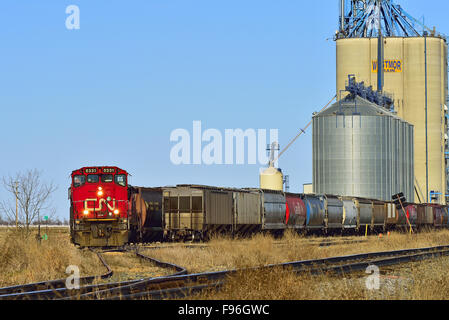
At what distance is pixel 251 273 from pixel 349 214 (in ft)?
142

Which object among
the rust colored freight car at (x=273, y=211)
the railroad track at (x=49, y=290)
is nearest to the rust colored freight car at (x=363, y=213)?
the rust colored freight car at (x=273, y=211)

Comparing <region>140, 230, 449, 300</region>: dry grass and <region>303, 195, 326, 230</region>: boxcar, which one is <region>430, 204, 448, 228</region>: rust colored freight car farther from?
<region>140, 230, 449, 300</region>: dry grass

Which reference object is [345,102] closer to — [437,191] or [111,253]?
[437,191]

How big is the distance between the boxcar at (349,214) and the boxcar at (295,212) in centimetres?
648

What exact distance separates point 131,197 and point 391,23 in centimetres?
9407

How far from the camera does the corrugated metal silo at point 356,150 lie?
91.9 meters

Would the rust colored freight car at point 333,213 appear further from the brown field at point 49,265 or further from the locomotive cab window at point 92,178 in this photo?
the brown field at point 49,265

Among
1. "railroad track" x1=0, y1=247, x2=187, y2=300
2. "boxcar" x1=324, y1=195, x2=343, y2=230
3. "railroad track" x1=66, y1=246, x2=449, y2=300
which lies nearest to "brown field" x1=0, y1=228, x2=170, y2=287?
"railroad track" x1=0, y1=247, x2=187, y2=300

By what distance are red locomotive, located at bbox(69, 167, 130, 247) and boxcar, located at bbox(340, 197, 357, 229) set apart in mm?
27216

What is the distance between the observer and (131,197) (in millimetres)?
32062

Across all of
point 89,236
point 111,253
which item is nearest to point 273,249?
point 111,253

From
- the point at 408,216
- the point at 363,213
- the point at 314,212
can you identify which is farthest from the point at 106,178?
the point at 408,216

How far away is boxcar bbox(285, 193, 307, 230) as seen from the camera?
152 ft

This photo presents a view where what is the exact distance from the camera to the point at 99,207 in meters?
30.2
